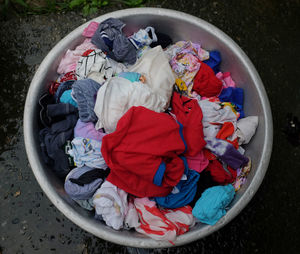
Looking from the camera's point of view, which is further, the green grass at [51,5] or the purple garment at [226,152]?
the green grass at [51,5]

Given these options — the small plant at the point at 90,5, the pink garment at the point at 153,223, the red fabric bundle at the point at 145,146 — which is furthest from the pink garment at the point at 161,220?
the small plant at the point at 90,5

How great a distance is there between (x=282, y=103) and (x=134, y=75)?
926mm

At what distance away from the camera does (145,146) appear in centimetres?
96

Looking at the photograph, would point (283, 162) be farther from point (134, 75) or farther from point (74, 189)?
point (74, 189)

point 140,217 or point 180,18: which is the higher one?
point 180,18

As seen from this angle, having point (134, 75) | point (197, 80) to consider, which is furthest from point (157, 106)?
point (197, 80)

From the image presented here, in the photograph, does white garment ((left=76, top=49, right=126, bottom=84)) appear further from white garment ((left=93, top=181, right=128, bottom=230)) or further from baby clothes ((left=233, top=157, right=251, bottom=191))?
baby clothes ((left=233, top=157, right=251, bottom=191))

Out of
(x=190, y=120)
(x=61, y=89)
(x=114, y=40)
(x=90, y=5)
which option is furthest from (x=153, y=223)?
(x=90, y=5)

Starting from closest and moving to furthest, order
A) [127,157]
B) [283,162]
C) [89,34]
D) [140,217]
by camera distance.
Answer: [127,157], [140,217], [89,34], [283,162]

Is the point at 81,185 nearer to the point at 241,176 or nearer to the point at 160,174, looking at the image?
the point at 160,174

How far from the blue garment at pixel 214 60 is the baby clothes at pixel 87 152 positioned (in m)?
0.60

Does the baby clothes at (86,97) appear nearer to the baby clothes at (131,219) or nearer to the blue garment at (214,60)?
the baby clothes at (131,219)

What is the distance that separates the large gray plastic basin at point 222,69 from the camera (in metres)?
1.00

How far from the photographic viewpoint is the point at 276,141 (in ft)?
5.01
